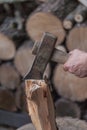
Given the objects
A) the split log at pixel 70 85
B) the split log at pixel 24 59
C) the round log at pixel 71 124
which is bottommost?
the split log at pixel 70 85

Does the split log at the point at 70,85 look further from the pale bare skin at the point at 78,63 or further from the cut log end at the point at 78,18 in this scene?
the pale bare skin at the point at 78,63

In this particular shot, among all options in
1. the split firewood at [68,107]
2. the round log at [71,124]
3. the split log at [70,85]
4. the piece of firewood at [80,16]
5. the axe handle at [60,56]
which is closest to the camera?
the axe handle at [60,56]

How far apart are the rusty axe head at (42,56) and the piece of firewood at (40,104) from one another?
15cm

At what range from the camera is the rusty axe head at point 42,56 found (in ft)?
6.04

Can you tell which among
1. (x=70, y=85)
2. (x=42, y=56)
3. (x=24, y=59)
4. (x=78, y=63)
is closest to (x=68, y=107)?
(x=70, y=85)

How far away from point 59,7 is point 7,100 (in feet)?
2.94

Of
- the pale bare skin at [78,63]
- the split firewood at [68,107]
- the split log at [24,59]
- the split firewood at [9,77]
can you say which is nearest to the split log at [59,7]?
the split log at [24,59]

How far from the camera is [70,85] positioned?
2.69 m

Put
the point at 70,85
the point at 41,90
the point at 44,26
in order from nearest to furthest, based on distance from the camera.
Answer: the point at 41,90 → the point at 44,26 → the point at 70,85

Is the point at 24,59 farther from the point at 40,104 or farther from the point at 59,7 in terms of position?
the point at 40,104

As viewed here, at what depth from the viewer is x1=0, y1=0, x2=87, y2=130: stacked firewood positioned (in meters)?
2.53

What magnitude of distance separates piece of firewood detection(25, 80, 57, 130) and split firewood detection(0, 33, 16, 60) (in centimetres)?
106

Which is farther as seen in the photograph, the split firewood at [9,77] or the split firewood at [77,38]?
the split firewood at [9,77]

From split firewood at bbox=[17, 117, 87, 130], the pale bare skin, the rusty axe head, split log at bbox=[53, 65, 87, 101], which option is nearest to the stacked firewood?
split log at bbox=[53, 65, 87, 101]
